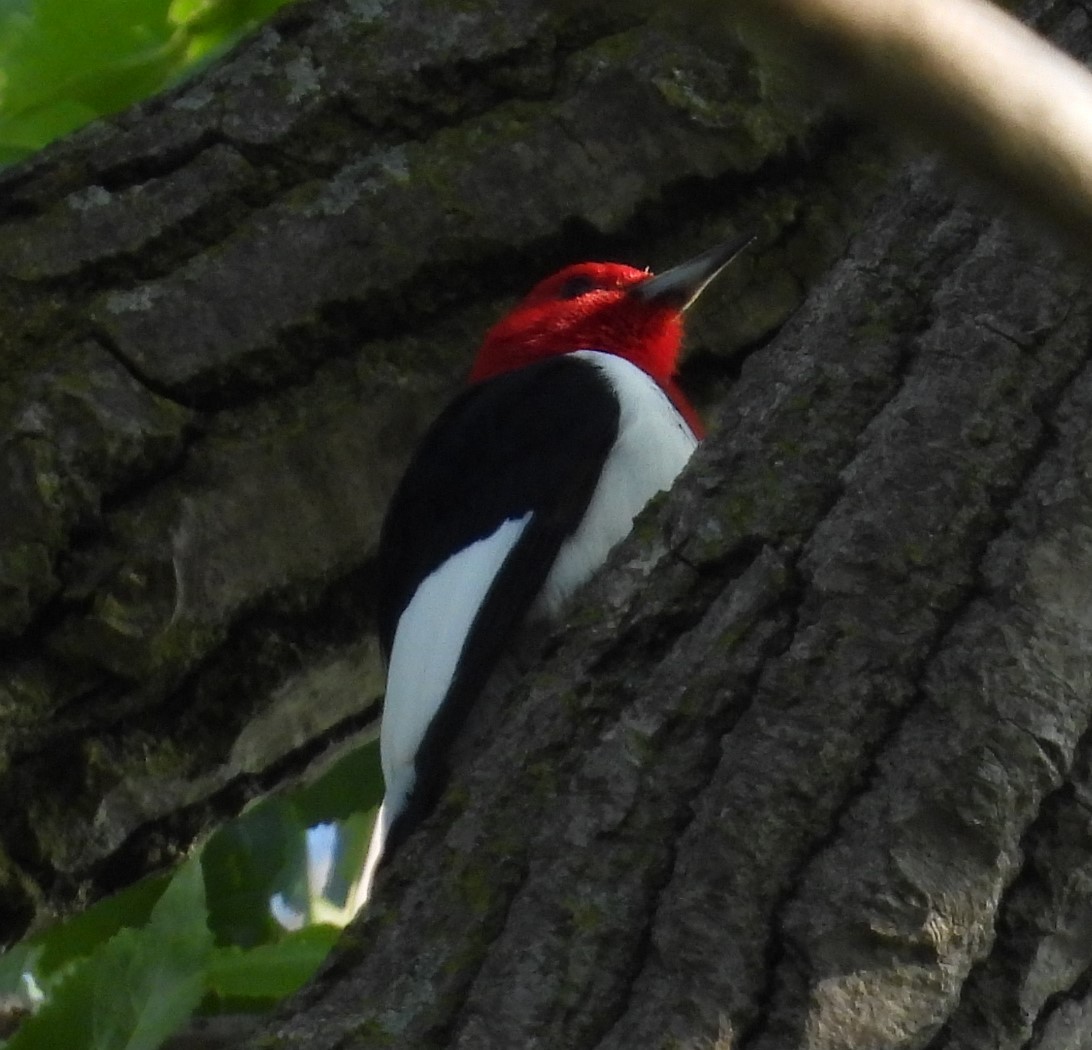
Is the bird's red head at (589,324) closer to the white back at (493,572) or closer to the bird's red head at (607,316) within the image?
the bird's red head at (607,316)

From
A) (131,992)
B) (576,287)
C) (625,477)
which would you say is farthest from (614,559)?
(576,287)

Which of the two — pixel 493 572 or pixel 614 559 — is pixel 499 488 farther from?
pixel 614 559

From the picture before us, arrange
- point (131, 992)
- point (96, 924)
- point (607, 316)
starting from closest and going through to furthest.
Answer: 1. point (131, 992)
2. point (96, 924)
3. point (607, 316)

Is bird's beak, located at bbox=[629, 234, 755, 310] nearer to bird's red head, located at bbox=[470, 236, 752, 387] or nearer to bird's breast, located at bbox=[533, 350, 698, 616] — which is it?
bird's red head, located at bbox=[470, 236, 752, 387]

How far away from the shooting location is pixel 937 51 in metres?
0.39

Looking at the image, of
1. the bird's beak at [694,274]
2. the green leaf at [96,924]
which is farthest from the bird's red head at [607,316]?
the green leaf at [96,924]

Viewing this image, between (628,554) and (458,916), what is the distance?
38 cm

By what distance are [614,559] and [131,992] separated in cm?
68

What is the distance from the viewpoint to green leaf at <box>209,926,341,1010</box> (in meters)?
1.85

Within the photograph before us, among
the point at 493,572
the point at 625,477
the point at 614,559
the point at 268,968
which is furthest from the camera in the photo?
the point at 625,477

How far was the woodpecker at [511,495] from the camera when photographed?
2.02m

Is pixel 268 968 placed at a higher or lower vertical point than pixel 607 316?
lower

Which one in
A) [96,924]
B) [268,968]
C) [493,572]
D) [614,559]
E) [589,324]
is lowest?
[96,924]

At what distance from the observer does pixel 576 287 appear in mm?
2625
